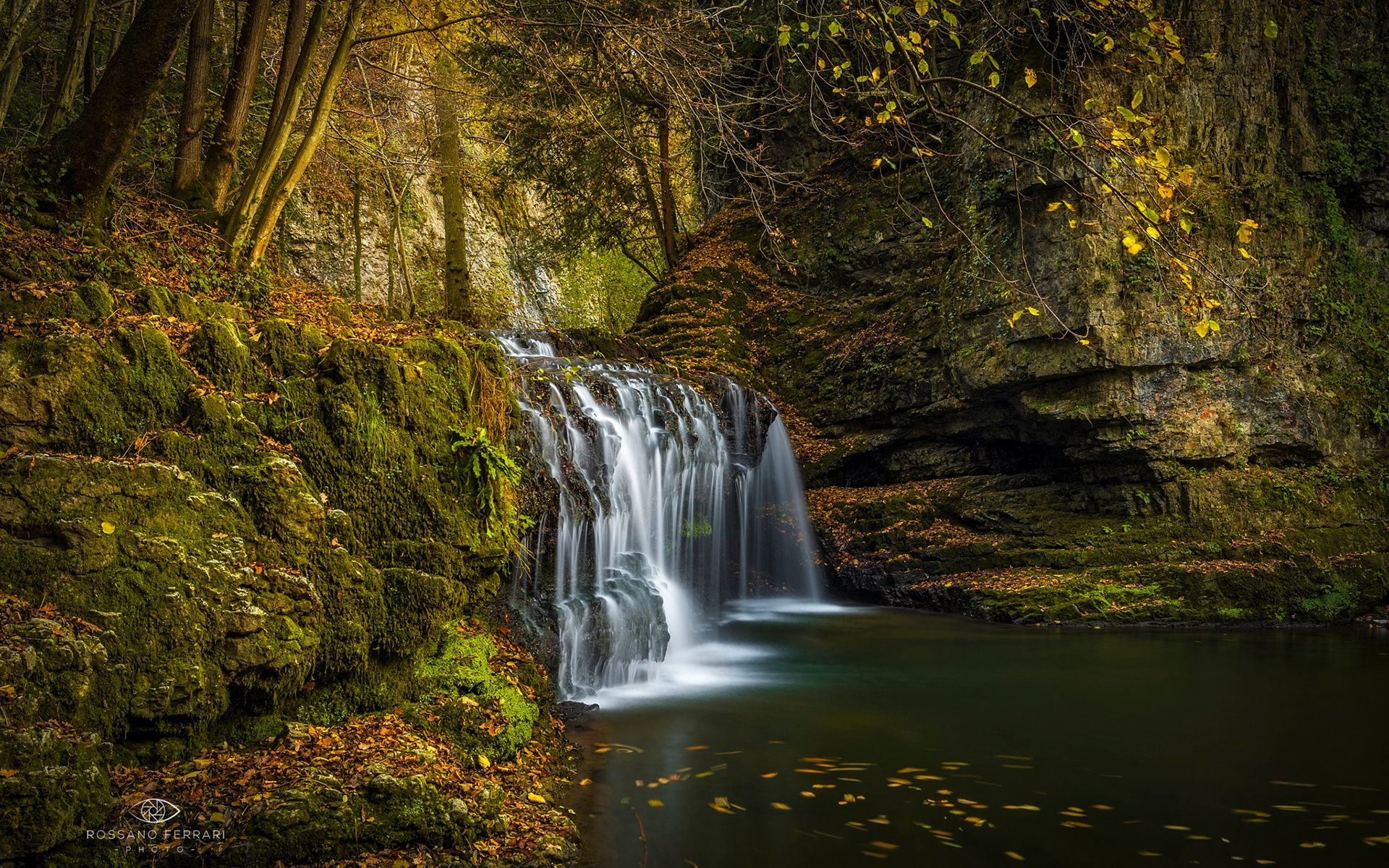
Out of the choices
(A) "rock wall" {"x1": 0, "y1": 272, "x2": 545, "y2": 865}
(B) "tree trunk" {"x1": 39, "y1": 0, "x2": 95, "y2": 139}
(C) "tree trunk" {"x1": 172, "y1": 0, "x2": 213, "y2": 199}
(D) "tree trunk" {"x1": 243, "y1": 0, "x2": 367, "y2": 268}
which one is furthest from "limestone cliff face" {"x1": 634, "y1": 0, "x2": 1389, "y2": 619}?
(B) "tree trunk" {"x1": 39, "y1": 0, "x2": 95, "y2": 139}

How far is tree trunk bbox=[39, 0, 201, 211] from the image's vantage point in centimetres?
561

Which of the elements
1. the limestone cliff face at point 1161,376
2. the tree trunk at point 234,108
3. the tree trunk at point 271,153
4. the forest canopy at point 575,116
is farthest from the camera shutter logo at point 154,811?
the limestone cliff face at point 1161,376

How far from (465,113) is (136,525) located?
43.1 ft

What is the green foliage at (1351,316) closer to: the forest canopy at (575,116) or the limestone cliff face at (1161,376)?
the limestone cliff face at (1161,376)

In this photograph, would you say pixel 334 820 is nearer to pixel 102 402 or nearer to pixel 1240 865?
pixel 102 402

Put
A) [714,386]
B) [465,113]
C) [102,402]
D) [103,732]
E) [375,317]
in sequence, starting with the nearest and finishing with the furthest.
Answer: [103,732]
[102,402]
[375,317]
[714,386]
[465,113]

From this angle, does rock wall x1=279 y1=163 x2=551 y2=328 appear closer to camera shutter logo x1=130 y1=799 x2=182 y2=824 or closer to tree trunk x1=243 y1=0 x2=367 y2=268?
tree trunk x1=243 y1=0 x2=367 y2=268

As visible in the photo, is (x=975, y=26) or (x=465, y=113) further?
(x=465, y=113)

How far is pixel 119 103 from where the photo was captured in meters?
5.77

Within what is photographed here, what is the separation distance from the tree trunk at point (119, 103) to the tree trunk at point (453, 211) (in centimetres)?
708

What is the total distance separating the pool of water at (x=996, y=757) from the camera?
4.21 metres

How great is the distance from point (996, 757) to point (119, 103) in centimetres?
784

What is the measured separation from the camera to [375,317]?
339 inches

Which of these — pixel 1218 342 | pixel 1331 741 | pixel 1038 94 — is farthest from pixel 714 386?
pixel 1331 741
